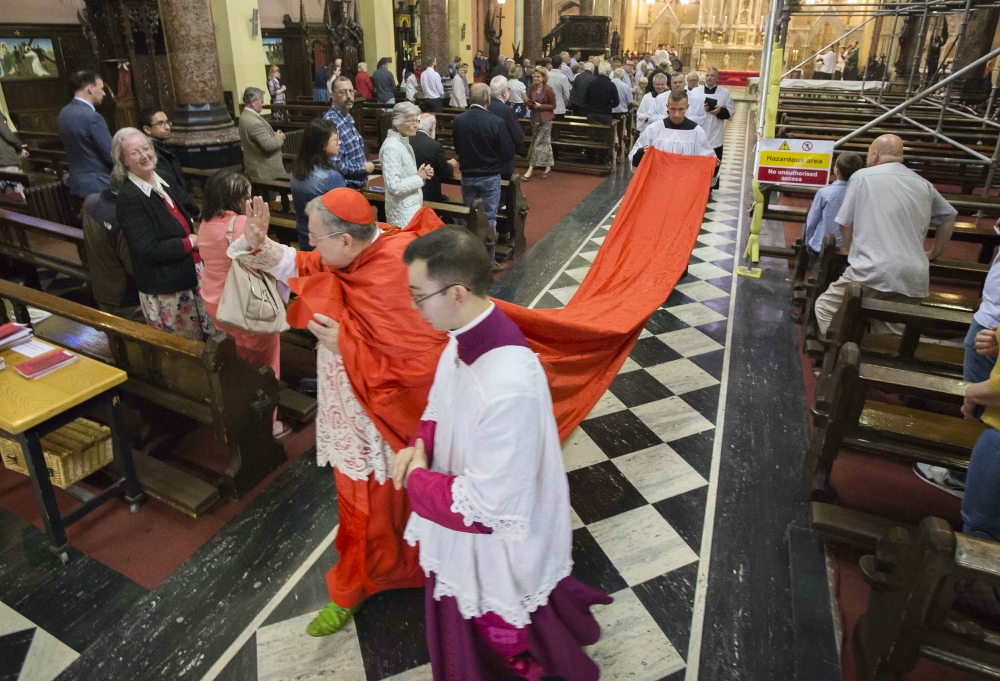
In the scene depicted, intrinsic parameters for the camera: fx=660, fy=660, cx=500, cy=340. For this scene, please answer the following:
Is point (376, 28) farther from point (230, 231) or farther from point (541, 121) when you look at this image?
point (230, 231)

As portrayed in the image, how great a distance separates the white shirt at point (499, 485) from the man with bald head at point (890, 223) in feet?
9.35

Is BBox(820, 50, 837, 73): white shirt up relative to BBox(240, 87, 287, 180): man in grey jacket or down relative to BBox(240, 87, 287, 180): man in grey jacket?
up

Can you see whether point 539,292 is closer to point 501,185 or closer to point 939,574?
point 501,185

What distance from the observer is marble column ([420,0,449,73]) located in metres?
13.7

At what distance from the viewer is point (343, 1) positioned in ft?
49.0

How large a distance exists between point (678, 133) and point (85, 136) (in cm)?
477

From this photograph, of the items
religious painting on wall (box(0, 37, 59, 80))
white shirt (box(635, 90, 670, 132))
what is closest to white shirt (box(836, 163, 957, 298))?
white shirt (box(635, 90, 670, 132))

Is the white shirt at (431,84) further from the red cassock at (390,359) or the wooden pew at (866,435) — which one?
the wooden pew at (866,435)

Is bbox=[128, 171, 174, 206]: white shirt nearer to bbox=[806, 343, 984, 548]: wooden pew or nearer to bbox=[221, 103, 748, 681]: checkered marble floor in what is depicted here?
bbox=[221, 103, 748, 681]: checkered marble floor

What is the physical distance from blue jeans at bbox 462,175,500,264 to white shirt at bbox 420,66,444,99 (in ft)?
23.5

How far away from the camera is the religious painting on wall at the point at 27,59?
10.4m

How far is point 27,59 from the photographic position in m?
10.7

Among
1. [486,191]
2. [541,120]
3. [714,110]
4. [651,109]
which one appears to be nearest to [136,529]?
[486,191]

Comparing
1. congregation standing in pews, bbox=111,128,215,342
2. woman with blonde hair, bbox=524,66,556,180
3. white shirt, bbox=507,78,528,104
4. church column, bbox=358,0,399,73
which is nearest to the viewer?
congregation standing in pews, bbox=111,128,215,342
